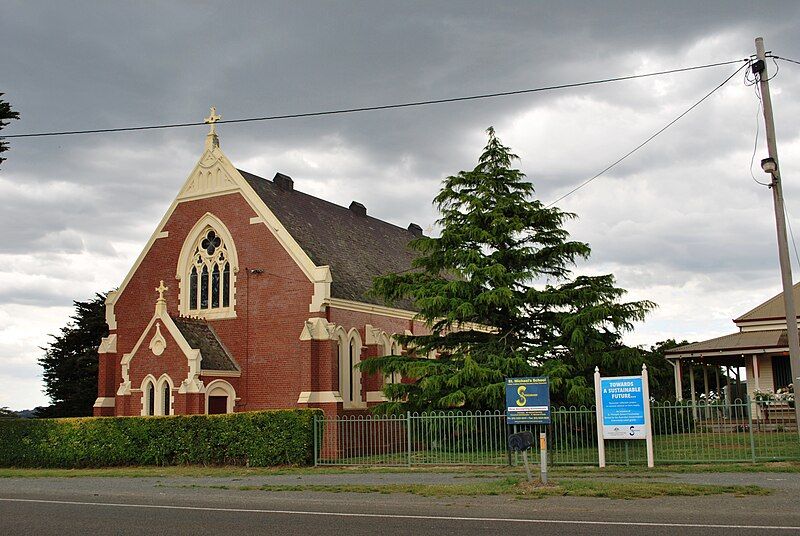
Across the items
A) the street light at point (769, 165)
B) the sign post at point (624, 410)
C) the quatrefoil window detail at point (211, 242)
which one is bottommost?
the sign post at point (624, 410)

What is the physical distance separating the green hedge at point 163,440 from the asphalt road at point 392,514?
22.1ft

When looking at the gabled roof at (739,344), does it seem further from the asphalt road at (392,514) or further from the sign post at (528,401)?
the asphalt road at (392,514)

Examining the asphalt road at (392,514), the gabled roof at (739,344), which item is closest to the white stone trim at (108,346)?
the asphalt road at (392,514)

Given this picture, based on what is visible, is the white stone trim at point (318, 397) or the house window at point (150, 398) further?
the house window at point (150, 398)

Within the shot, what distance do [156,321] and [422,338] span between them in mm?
9784

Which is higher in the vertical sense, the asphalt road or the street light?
the street light

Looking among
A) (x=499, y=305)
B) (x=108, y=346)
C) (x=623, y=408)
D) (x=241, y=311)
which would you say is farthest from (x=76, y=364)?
(x=623, y=408)

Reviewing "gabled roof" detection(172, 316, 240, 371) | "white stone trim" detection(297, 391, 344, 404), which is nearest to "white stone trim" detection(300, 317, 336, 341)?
"white stone trim" detection(297, 391, 344, 404)

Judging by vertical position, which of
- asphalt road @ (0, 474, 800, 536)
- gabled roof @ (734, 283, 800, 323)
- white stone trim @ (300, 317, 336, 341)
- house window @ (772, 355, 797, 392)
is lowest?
asphalt road @ (0, 474, 800, 536)

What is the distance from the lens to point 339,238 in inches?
1449

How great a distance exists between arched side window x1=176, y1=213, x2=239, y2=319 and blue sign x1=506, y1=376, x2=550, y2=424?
15.0m

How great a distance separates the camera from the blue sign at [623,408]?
2009 cm

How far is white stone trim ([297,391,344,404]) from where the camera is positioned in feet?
94.9

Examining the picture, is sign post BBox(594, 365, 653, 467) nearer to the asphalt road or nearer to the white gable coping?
the asphalt road
